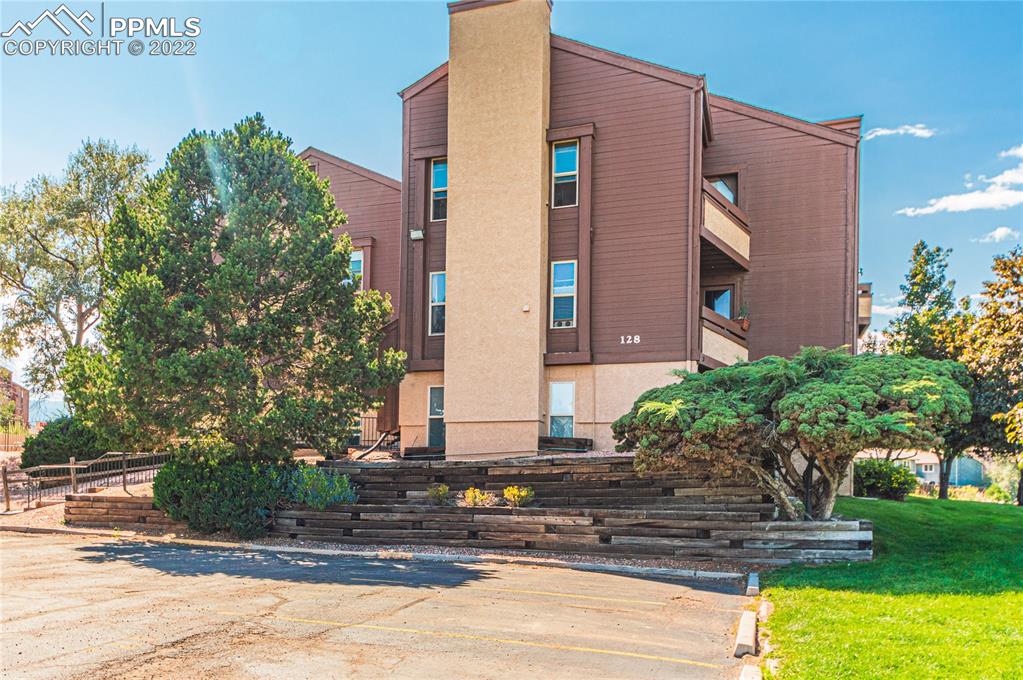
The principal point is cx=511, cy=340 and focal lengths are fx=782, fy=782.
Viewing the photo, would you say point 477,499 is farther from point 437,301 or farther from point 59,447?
point 59,447

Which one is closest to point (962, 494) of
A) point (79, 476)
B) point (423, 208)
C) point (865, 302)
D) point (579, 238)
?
point (865, 302)

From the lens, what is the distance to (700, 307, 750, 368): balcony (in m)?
18.7

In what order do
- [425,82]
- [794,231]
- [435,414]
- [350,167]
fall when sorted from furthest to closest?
[350,167] → [425,82] → [794,231] → [435,414]

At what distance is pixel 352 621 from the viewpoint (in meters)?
8.91

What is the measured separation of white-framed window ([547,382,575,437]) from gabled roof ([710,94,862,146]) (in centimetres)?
927

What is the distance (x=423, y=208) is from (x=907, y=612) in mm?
15460

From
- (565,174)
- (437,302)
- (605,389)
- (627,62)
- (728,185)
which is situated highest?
(627,62)

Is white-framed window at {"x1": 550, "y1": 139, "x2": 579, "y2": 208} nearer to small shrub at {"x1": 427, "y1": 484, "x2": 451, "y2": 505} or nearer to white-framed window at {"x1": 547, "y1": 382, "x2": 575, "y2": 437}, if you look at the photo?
white-framed window at {"x1": 547, "y1": 382, "x2": 575, "y2": 437}

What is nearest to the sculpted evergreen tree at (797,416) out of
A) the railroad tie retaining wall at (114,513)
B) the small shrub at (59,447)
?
the railroad tie retaining wall at (114,513)

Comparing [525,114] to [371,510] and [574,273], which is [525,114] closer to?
[574,273]

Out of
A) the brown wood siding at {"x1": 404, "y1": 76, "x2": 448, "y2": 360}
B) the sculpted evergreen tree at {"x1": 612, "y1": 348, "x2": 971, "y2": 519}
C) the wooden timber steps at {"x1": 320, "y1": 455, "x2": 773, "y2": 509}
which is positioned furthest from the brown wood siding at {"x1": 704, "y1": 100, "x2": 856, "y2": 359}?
the brown wood siding at {"x1": 404, "y1": 76, "x2": 448, "y2": 360}

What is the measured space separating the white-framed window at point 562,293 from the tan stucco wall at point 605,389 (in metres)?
1.19

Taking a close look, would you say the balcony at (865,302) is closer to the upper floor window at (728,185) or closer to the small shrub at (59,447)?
the upper floor window at (728,185)

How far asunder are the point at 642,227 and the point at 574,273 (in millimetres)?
1998
